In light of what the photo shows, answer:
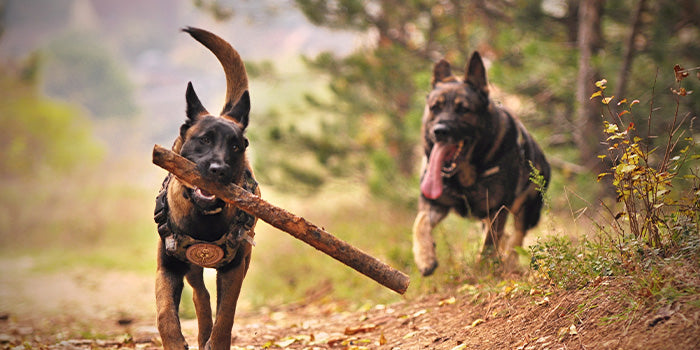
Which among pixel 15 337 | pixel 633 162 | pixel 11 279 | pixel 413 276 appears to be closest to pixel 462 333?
pixel 633 162

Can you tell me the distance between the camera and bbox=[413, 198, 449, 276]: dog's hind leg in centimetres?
579

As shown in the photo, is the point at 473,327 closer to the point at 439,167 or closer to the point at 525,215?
the point at 439,167

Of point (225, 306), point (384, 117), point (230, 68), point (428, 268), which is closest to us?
point (225, 306)

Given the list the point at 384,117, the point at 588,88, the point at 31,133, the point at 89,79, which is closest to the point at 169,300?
the point at 588,88

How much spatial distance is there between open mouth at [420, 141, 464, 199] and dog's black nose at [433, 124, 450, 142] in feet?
0.34

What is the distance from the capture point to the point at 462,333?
15.5 ft

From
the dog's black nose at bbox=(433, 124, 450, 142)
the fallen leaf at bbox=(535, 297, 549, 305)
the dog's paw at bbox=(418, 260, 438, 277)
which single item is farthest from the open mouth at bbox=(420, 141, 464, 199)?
the fallen leaf at bbox=(535, 297, 549, 305)

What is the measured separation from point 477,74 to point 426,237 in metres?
1.62

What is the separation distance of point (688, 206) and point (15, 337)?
559cm

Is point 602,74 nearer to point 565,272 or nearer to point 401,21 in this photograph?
point 401,21

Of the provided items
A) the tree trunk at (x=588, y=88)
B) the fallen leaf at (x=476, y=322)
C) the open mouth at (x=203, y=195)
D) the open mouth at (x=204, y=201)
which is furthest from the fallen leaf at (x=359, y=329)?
the tree trunk at (x=588, y=88)

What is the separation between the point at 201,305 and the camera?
4.79 metres

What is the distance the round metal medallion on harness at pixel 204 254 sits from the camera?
420 cm

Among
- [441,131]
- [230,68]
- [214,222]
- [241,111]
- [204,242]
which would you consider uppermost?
[230,68]
